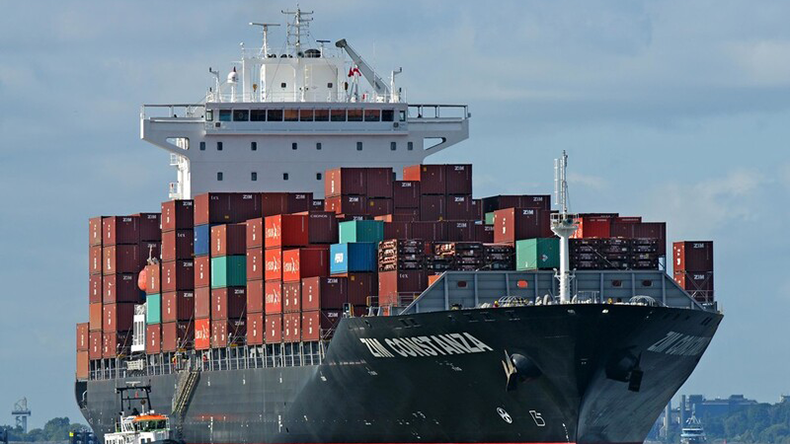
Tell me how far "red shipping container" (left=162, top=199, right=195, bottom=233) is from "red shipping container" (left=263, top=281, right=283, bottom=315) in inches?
310

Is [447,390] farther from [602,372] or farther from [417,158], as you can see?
[417,158]

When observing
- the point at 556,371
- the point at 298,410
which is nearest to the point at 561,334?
the point at 556,371

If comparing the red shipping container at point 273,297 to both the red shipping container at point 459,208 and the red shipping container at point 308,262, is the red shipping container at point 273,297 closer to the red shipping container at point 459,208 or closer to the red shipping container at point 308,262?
the red shipping container at point 308,262

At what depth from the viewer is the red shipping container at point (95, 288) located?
78500 mm

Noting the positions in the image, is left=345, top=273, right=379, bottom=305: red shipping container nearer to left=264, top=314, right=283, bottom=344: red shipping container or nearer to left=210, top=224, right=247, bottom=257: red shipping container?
left=264, top=314, right=283, bottom=344: red shipping container

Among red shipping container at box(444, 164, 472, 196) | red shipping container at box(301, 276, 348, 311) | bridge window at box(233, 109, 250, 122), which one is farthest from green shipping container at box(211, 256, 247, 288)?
bridge window at box(233, 109, 250, 122)

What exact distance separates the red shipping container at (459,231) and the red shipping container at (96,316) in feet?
71.8

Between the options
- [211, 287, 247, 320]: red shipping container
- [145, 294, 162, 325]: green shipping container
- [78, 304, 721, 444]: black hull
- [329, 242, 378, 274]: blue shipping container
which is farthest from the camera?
[145, 294, 162, 325]: green shipping container

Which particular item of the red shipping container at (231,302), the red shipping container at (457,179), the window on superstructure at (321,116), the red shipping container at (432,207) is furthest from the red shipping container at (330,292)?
the window on superstructure at (321,116)

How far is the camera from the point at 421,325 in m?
54.8

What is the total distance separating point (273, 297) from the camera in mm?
62938

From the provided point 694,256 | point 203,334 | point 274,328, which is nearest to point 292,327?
point 274,328

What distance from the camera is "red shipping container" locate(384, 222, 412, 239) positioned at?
198 feet

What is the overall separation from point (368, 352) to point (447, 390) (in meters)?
3.18
